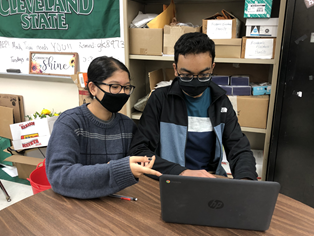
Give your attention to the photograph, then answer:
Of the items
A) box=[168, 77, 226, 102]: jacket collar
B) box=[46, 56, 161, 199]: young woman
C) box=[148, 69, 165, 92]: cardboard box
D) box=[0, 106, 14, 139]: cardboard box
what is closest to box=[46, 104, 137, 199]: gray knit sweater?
box=[46, 56, 161, 199]: young woman

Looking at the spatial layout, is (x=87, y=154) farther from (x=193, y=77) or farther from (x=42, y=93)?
(x=42, y=93)

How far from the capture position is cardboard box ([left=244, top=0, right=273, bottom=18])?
1.63 meters

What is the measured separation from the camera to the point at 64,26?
258 centimetres

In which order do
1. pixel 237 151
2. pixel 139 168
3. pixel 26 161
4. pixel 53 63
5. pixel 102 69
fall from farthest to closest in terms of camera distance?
pixel 53 63 → pixel 26 161 → pixel 237 151 → pixel 102 69 → pixel 139 168

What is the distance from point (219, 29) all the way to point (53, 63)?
1.85m

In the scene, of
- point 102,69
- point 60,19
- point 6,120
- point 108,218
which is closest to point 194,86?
point 102,69

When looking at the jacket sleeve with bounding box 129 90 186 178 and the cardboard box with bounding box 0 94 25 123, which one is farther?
the cardboard box with bounding box 0 94 25 123

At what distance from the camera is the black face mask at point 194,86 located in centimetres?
123

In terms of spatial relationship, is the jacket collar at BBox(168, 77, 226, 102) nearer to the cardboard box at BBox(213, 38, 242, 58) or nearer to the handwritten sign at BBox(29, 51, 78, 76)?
the cardboard box at BBox(213, 38, 242, 58)

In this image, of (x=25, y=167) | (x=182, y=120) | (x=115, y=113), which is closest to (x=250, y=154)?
(x=182, y=120)

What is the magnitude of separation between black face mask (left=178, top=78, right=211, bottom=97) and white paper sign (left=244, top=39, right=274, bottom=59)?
2.25 ft

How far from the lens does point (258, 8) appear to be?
5.42ft

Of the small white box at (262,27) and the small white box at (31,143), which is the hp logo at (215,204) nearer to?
the small white box at (262,27)

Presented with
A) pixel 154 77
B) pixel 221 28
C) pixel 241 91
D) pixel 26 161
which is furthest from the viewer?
pixel 26 161
